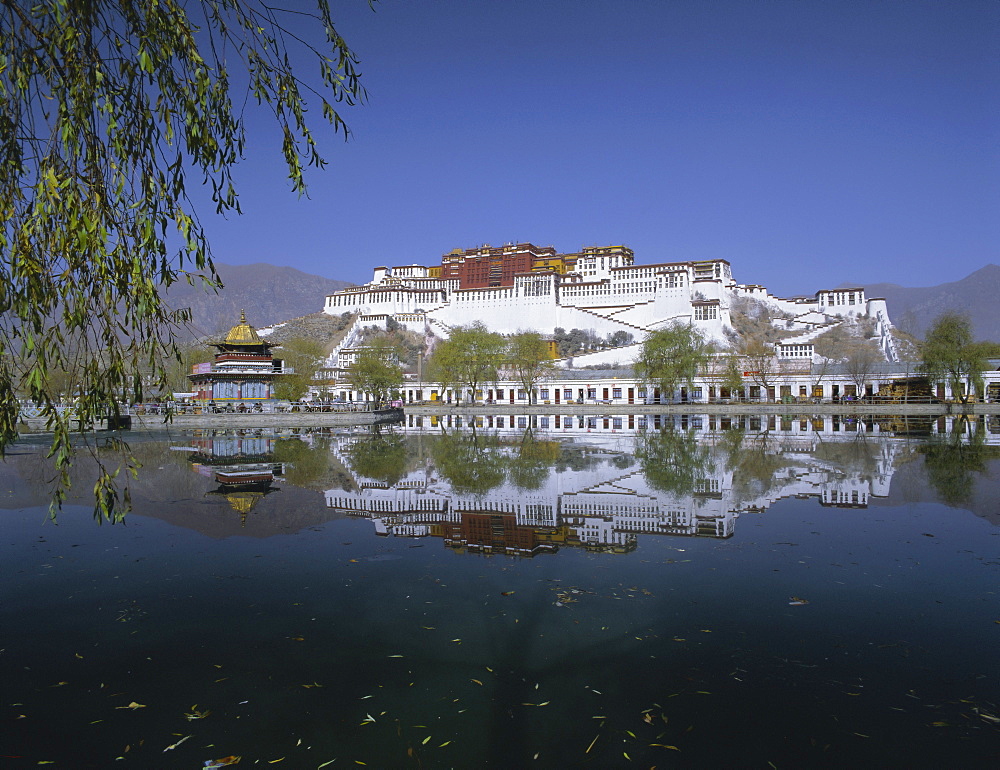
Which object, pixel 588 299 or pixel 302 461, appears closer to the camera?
pixel 302 461

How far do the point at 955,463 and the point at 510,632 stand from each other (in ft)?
53.5

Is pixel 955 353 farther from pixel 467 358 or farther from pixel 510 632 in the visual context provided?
pixel 510 632

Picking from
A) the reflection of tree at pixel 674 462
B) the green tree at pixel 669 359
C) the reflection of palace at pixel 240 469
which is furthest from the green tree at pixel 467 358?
the reflection of tree at pixel 674 462

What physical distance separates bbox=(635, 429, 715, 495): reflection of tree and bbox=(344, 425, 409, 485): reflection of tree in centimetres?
597

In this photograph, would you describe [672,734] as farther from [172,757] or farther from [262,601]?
[262,601]

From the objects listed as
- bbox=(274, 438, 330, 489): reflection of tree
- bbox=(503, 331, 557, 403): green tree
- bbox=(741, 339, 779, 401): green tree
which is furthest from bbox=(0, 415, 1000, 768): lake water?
bbox=(741, 339, 779, 401): green tree

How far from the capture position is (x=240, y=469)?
18.2 metres

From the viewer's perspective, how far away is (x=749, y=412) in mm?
55406

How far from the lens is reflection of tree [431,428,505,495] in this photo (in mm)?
14565

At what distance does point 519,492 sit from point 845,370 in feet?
232

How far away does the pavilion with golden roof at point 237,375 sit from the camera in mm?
49219

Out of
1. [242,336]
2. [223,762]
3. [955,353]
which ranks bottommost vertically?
[223,762]

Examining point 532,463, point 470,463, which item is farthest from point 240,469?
point 532,463

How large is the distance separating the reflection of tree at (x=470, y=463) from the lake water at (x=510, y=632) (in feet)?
5.98
